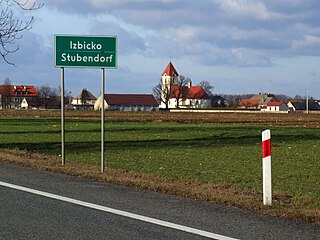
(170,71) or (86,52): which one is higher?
(170,71)

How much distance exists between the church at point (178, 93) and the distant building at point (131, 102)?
436 centimetres

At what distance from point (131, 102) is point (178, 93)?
1537 cm

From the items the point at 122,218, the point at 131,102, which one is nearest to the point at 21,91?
the point at 131,102

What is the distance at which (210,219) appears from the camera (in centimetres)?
762

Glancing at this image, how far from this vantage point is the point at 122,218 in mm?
7602

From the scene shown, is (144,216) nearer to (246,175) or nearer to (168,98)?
(246,175)

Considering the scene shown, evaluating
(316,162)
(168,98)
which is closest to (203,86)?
(168,98)

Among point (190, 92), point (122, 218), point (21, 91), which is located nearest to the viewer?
point (122, 218)

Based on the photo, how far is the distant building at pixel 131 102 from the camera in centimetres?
17625

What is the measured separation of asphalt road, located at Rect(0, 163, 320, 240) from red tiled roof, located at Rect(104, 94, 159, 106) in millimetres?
165677

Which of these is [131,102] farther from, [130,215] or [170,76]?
[130,215]

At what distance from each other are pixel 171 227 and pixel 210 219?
2.40ft

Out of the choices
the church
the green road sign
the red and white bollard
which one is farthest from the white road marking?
the church

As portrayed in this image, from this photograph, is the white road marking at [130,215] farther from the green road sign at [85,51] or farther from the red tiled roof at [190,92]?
the red tiled roof at [190,92]
